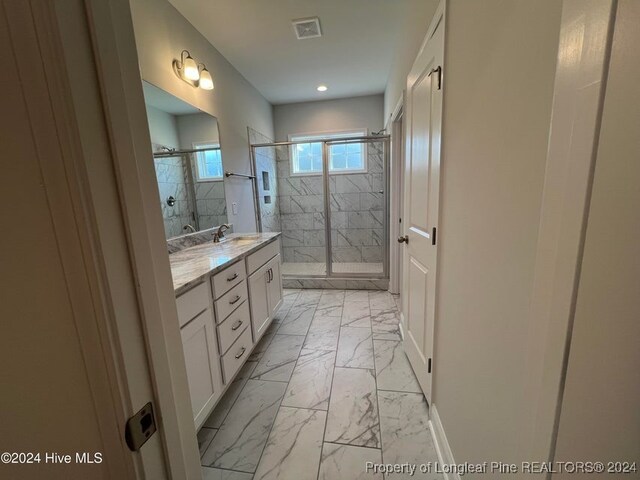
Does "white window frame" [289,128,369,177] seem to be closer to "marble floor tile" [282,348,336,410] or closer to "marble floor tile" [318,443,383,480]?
"marble floor tile" [282,348,336,410]

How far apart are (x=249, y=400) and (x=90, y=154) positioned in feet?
5.82

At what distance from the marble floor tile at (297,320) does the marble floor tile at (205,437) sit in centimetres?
105

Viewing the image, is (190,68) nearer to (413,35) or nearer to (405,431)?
(413,35)

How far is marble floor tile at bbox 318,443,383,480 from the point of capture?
3.95ft

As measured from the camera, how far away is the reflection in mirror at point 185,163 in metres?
1.88

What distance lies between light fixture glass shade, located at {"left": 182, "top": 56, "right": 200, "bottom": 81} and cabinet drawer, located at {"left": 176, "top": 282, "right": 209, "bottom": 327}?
176cm

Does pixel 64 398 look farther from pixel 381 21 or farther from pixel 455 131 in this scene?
pixel 381 21

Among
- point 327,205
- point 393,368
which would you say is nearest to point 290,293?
point 327,205

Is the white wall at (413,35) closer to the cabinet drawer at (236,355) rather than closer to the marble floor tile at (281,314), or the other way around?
the cabinet drawer at (236,355)

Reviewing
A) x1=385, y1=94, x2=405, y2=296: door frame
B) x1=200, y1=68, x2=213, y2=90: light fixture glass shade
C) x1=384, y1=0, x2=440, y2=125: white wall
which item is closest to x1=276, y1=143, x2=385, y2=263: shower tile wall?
x1=385, y1=94, x2=405, y2=296: door frame

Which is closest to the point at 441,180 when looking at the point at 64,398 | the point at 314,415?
the point at 64,398

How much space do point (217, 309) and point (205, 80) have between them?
2.00m

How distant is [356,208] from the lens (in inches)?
158

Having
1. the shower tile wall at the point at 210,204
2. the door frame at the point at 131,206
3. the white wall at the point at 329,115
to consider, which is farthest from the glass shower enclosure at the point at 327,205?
the door frame at the point at 131,206
